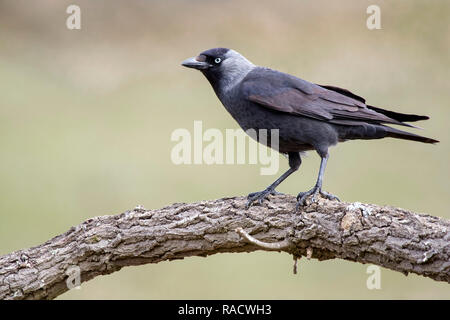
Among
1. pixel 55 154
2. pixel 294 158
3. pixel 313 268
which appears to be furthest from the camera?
pixel 55 154

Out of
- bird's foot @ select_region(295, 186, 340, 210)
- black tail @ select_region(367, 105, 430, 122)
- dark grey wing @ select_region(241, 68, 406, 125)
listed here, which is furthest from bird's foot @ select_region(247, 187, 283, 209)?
black tail @ select_region(367, 105, 430, 122)

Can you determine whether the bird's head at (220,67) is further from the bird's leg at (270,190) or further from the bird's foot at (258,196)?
the bird's foot at (258,196)

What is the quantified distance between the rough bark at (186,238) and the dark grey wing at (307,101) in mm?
755

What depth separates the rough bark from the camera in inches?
152

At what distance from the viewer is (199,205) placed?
4195 mm

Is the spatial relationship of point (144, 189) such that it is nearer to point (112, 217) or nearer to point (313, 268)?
point (313, 268)

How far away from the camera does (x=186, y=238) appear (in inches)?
160

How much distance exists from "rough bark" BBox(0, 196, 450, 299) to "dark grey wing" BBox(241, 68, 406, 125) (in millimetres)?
755

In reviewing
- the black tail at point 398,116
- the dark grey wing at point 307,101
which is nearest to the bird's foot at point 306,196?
the dark grey wing at point 307,101

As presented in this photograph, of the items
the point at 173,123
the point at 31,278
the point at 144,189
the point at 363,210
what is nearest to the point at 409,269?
the point at 363,210

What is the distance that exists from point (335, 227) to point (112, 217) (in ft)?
4.97

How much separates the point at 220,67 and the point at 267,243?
1.70m

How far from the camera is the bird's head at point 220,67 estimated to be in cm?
491

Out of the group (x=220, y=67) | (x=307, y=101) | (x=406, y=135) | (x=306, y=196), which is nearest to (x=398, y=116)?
(x=406, y=135)
